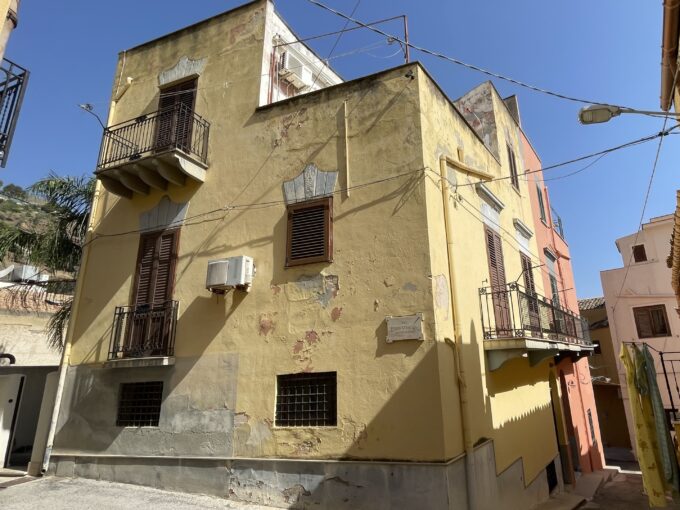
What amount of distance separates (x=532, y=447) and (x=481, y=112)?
29.6ft

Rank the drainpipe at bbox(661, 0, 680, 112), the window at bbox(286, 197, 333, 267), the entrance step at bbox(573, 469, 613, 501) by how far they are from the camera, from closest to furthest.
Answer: the drainpipe at bbox(661, 0, 680, 112), the window at bbox(286, 197, 333, 267), the entrance step at bbox(573, 469, 613, 501)

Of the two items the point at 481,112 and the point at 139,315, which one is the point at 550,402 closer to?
the point at 481,112

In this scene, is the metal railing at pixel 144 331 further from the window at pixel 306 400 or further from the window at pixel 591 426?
the window at pixel 591 426

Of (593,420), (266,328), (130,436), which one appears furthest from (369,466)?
(593,420)

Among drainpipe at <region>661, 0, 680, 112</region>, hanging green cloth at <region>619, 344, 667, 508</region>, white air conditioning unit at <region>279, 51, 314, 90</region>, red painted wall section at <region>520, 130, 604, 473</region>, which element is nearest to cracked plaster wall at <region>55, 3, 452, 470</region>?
white air conditioning unit at <region>279, 51, 314, 90</region>

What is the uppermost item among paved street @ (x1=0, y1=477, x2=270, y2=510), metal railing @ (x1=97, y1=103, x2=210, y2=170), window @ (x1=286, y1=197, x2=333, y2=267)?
metal railing @ (x1=97, y1=103, x2=210, y2=170)

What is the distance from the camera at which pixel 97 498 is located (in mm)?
7559

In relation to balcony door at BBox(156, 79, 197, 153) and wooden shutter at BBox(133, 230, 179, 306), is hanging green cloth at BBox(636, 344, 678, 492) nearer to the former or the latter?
wooden shutter at BBox(133, 230, 179, 306)

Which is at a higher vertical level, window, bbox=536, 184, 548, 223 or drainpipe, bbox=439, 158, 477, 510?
window, bbox=536, 184, 548, 223

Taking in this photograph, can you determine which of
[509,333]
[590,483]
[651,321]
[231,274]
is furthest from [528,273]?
[651,321]

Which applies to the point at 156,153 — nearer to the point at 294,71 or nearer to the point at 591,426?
the point at 294,71

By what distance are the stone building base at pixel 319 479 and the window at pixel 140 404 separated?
0.65 m

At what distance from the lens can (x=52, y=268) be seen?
12.2m

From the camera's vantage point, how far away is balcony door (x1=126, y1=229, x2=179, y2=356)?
8922mm
